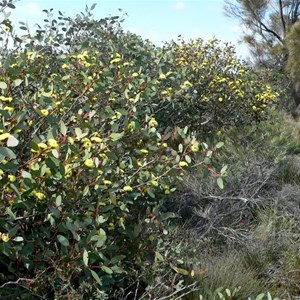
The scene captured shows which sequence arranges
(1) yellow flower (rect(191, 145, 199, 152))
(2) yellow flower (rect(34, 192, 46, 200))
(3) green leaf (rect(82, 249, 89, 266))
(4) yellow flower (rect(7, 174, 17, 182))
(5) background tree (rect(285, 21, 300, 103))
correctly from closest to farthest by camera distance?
(4) yellow flower (rect(7, 174, 17, 182)) < (2) yellow flower (rect(34, 192, 46, 200)) < (3) green leaf (rect(82, 249, 89, 266)) < (1) yellow flower (rect(191, 145, 199, 152)) < (5) background tree (rect(285, 21, 300, 103))

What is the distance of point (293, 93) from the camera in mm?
15492

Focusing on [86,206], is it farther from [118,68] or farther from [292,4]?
[292,4]

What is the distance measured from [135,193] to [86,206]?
1.49 feet

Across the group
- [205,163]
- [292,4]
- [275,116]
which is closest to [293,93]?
[292,4]

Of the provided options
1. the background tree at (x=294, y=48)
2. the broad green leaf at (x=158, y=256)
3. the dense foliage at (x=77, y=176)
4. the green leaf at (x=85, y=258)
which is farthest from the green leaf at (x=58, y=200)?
the background tree at (x=294, y=48)

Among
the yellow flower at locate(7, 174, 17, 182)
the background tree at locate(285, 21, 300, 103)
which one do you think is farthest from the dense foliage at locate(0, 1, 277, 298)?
the background tree at locate(285, 21, 300, 103)

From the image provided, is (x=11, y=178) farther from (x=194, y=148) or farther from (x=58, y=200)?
(x=194, y=148)

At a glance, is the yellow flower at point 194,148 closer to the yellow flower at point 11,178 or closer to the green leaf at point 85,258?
the green leaf at point 85,258

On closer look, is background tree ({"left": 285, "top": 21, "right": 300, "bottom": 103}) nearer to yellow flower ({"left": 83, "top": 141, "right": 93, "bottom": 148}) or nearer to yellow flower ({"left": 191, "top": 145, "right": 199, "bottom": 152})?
yellow flower ({"left": 191, "top": 145, "right": 199, "bottom": 152})

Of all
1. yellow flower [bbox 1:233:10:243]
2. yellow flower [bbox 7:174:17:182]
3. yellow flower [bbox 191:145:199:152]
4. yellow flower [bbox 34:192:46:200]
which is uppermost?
yellow flower [bbox 191:145:199:152]

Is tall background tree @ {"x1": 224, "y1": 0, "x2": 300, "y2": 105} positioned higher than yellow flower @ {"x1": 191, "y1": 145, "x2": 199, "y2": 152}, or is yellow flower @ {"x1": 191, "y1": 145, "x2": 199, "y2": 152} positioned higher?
tall background tree @ {"x1": 224, "y1": 0, "x2": 300, "y2": 105}

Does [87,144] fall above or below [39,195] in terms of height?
above

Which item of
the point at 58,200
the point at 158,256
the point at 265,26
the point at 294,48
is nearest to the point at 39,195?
the point at 58,200

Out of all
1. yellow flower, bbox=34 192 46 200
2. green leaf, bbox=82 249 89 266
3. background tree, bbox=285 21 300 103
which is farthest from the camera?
background tree, bbox=285 21 300 103
